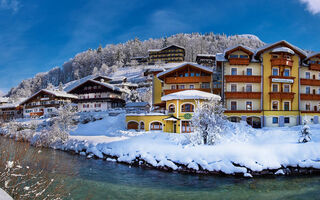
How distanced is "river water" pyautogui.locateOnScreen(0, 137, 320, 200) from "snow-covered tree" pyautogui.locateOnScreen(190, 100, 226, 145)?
18.2ft

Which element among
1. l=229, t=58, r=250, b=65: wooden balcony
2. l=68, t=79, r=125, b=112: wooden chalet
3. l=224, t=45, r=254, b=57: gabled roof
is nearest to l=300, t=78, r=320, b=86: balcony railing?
l=224, t=45, r=254, b=57: gabled roof

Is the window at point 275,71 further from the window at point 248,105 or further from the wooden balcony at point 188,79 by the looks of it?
the wooden balcony at point 188,79

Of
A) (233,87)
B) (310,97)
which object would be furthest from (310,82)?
(233,87)

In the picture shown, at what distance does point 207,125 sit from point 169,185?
28.8ft

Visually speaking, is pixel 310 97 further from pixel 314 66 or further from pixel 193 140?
pixel 193 140

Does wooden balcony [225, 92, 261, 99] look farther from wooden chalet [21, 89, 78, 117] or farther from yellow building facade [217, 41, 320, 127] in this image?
wooden chalet [21, 89, 78, 117]

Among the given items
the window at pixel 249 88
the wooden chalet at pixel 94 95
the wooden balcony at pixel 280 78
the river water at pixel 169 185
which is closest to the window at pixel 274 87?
the wooden balcony at pixel 280 78

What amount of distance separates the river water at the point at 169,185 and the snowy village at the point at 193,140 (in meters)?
0.07

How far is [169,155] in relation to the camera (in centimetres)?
1933

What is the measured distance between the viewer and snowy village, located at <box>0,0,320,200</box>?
45.1ft

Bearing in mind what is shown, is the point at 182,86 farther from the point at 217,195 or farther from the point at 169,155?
the point at 217,195

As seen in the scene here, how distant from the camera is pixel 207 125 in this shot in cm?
2209

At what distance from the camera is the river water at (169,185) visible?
13.2m

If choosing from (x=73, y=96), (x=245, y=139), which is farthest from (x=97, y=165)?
→ (x=73, y=96)
